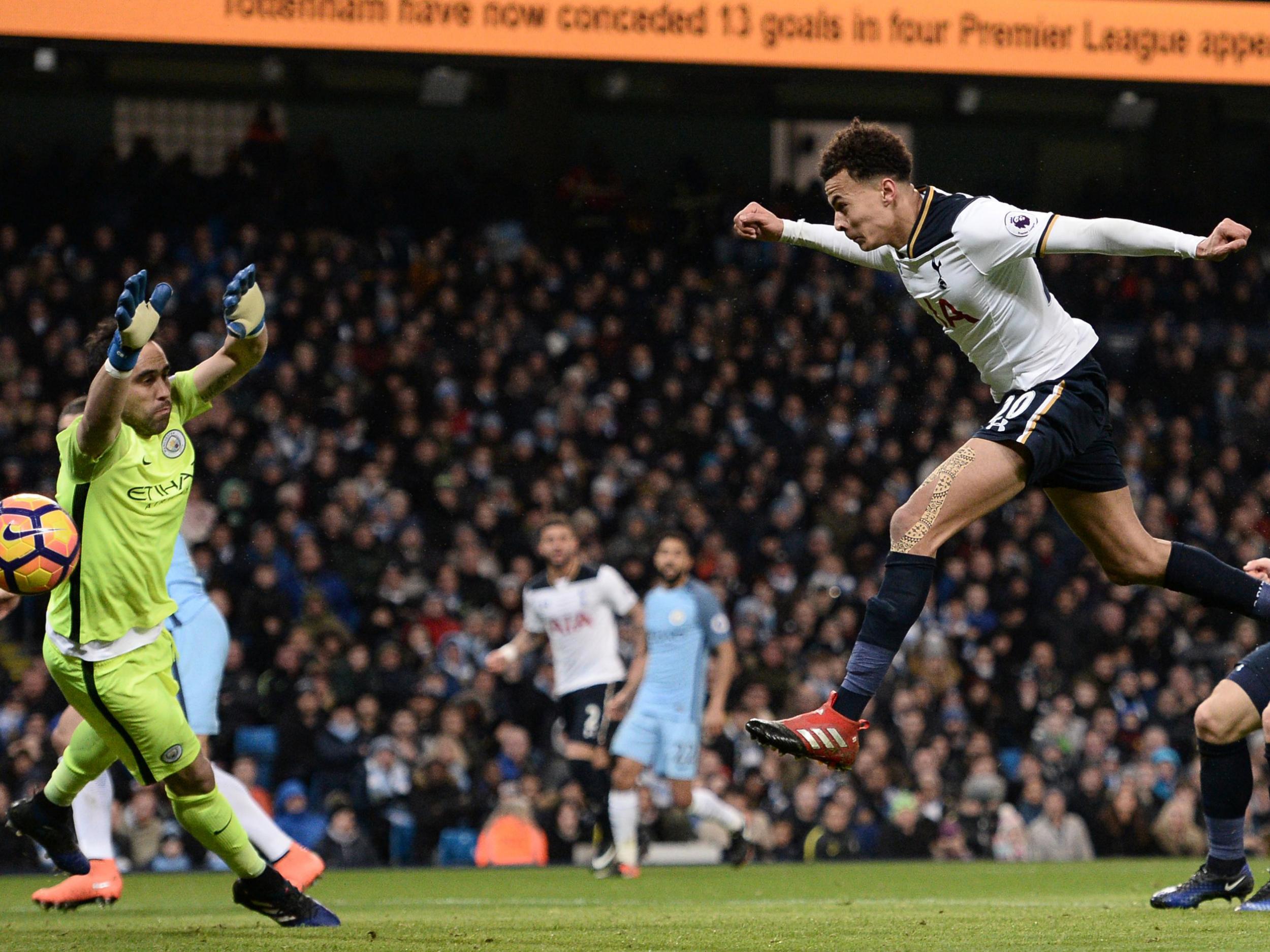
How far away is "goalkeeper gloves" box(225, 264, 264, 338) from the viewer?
7082 millimetres

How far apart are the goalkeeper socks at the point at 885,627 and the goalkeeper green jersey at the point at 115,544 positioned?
9.40ft

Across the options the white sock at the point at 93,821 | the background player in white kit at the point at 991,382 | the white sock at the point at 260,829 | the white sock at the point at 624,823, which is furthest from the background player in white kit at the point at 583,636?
the background player in white kit at the point at 991,382

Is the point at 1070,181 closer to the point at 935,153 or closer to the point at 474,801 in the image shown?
the point at 935,153

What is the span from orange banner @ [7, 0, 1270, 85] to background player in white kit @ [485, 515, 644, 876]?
5596 millimetres

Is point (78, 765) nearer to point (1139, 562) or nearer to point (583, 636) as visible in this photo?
point (1139, 562)

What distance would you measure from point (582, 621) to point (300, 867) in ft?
14.4

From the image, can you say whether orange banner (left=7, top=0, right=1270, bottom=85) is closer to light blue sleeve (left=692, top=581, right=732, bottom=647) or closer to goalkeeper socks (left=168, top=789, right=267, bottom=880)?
light blue sleeve (left=692, top=581, right=732, bottom=647)

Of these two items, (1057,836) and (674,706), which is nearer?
(674,706)

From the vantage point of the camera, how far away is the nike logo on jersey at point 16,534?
659 centimetres

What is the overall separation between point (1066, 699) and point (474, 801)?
557 cm

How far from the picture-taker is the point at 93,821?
8.83 metres

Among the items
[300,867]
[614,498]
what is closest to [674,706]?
[300,867]

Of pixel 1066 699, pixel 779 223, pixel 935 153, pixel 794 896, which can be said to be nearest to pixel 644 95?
pixel 935 153

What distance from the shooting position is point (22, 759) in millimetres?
12820
